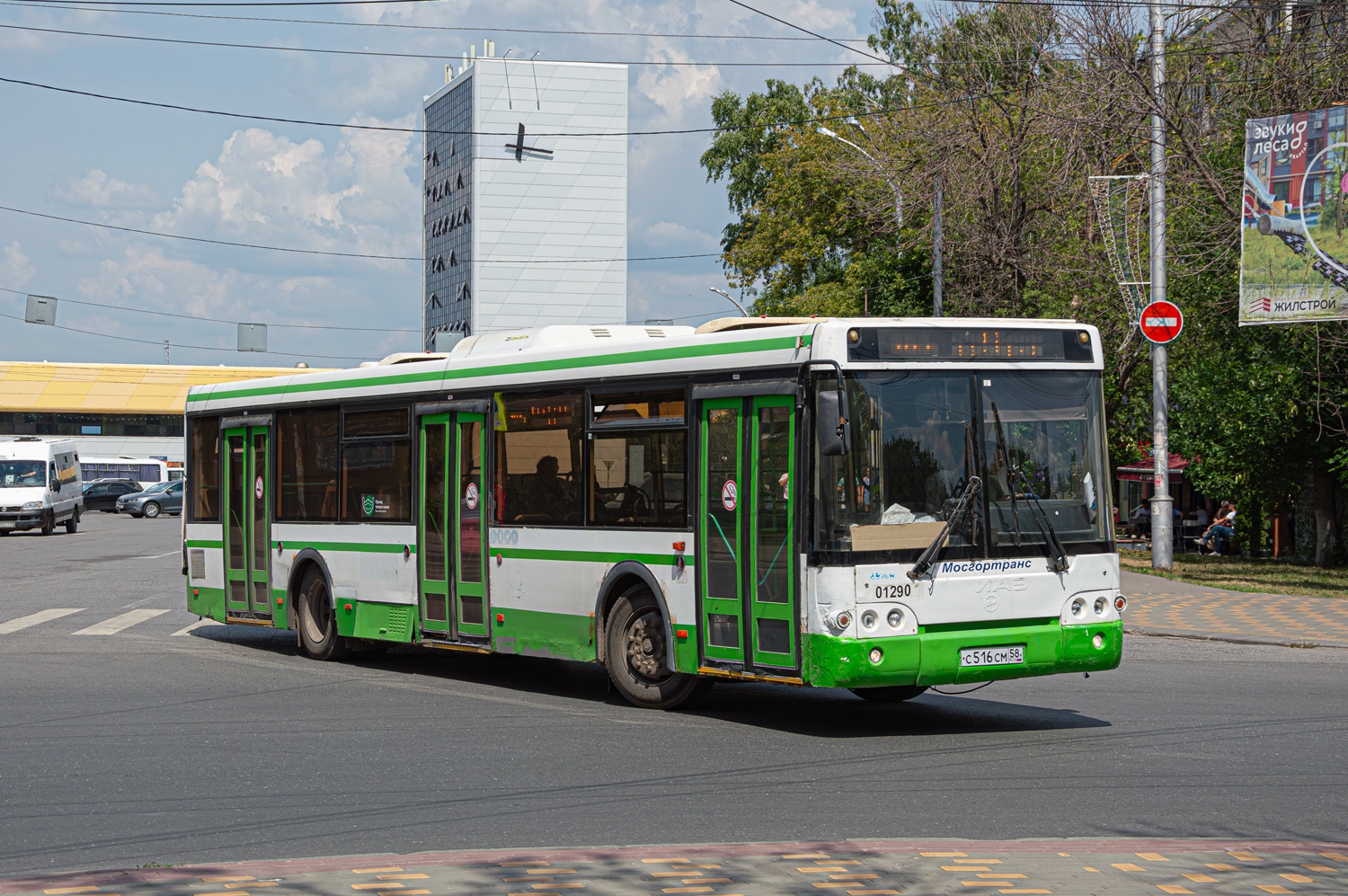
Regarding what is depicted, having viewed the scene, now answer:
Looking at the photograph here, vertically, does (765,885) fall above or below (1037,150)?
below

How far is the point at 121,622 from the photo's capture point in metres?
18.4

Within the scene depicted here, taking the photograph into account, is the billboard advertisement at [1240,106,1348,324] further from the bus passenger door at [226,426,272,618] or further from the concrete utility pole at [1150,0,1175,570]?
the bus passenger door at [226,426,272,618]

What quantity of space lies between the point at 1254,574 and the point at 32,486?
33.8m

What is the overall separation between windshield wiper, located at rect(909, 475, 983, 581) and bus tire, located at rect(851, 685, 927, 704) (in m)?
1.93

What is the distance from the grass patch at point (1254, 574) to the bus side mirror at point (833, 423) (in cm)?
1459

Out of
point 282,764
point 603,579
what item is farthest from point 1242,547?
point 282,764

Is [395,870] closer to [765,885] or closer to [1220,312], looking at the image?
[765,885]

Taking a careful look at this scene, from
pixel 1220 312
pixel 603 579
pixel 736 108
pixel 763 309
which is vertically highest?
pixel 736 108

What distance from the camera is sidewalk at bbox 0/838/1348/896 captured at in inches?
226

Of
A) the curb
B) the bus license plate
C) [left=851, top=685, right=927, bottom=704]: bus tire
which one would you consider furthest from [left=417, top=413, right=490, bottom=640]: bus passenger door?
the curb

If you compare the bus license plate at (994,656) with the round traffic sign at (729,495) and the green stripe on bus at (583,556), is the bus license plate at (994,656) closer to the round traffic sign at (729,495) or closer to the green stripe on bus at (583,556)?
the round traffic sign at (729,495)

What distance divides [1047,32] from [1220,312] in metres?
8.61

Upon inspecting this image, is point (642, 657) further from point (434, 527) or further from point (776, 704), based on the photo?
point (434, 527)

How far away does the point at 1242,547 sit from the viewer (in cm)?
3991
